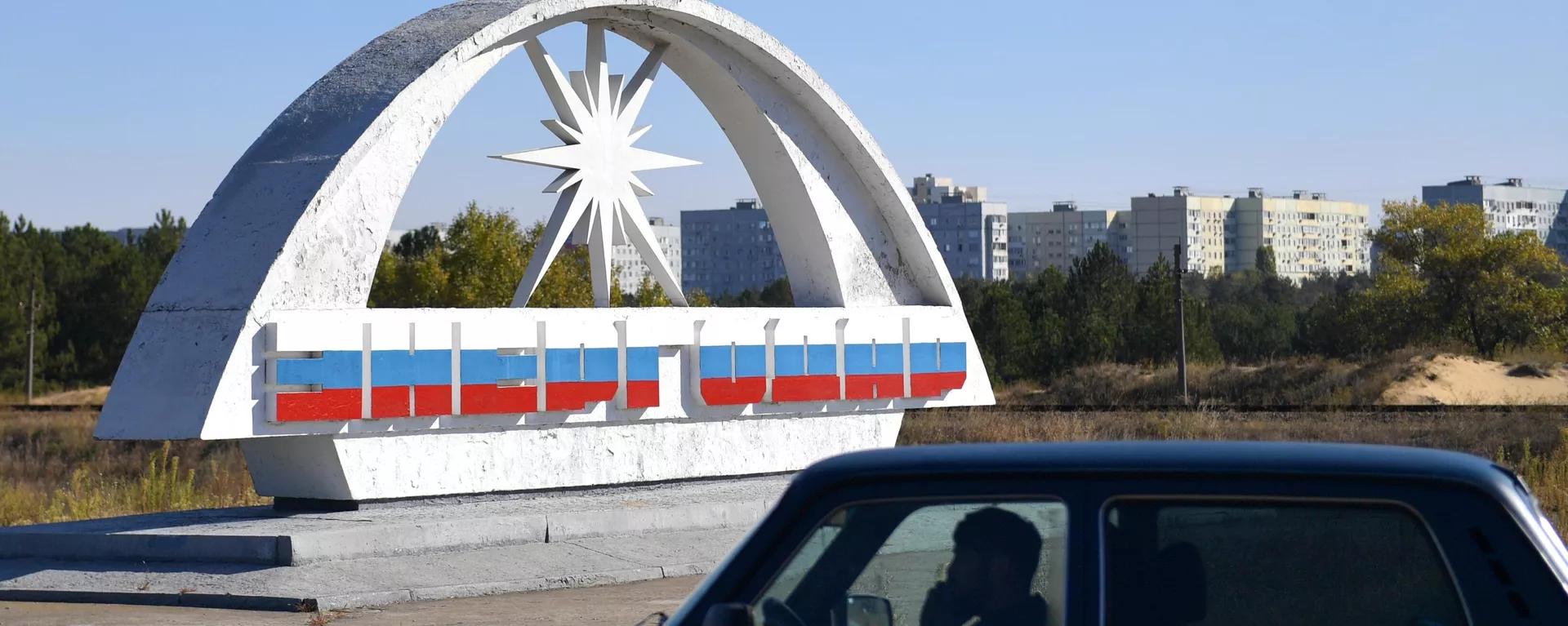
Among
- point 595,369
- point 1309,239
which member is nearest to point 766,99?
point 595,369

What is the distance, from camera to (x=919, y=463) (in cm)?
385

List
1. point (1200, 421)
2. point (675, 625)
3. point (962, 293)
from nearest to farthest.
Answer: point (675, 625) → point (1200, 421) → point (962, 293)

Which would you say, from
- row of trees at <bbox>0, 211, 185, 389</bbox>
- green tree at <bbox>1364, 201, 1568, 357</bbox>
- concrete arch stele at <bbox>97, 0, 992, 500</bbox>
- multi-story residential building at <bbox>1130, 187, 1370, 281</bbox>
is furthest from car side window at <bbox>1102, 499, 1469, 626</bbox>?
multi-story residential building at <bbox>1130, 187, 1370, 281</bbox>

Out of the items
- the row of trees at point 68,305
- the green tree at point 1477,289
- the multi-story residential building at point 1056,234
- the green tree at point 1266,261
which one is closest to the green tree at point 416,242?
the row of trees at point 68,305

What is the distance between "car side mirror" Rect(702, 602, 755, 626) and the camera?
3689mm

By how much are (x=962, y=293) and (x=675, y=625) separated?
58609 mm

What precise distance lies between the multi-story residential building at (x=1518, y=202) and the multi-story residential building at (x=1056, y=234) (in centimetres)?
3047

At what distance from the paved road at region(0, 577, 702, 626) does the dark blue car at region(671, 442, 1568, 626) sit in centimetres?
613

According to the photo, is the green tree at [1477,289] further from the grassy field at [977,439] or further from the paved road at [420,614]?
the paved road at [420,614]

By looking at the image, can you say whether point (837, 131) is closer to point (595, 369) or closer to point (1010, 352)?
point (595, 369)

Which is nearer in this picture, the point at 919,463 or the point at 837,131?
the point at 919,463

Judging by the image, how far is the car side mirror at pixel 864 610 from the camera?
3842 millimetres

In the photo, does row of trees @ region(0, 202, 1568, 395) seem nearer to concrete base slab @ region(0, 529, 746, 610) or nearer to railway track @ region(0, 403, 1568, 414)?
railway track @ region(0, 403, 1568, 414)

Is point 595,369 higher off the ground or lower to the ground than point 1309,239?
lower
